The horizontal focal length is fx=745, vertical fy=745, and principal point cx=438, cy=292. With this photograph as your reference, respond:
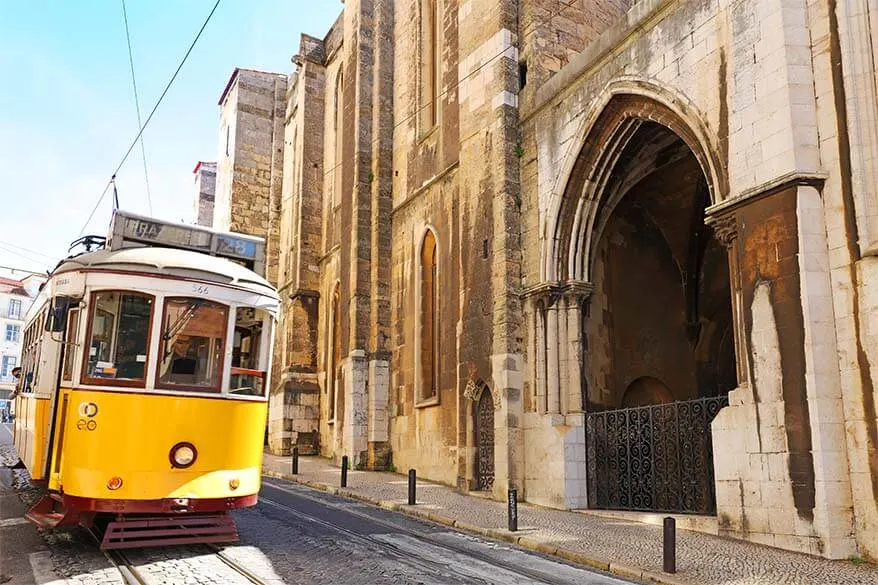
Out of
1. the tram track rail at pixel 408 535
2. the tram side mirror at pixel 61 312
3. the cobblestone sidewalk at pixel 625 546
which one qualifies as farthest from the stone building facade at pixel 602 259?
the tram side mirror at pixel 61 312

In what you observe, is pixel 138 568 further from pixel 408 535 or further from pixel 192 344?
pixel 408 535

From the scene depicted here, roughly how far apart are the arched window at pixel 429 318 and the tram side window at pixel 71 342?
9561mm

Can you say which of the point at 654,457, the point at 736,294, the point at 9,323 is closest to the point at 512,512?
the point at 654,457

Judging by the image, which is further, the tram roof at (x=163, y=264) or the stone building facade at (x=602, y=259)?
the stone building facade at (x=602, y=259)

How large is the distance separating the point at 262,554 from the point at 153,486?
1.24 meters

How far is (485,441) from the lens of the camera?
13.7 metres

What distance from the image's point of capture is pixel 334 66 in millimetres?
24375

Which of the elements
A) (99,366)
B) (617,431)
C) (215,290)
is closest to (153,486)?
(99,366)

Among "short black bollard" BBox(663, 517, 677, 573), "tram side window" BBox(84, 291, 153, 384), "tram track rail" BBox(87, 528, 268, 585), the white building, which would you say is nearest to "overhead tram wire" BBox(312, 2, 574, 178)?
"tram side window" BBox(84, 291, 153, 384)

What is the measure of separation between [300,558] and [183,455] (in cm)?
145

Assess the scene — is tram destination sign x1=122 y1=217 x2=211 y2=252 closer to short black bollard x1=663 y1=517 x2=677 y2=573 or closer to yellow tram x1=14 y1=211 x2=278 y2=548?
yellow tram x1=14 y1=211 x2=278 y2=548

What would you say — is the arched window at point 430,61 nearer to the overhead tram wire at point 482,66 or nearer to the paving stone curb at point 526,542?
the overhead tram wire at point 482,66

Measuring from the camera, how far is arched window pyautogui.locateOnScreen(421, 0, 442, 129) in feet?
57.4

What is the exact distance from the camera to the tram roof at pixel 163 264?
22.5 feet
